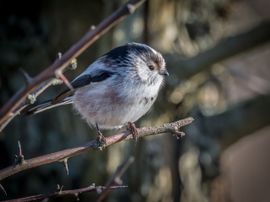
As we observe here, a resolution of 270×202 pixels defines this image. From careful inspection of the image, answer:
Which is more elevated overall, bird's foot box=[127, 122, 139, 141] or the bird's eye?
the bird's eye

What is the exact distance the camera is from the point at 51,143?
5898mm

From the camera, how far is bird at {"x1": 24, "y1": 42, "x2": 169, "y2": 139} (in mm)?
3938

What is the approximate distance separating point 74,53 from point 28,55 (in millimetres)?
4422

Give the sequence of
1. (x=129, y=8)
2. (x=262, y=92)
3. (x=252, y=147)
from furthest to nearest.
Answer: (x=252, y=147)
(x=262, y=92)
(x=129, y=8)

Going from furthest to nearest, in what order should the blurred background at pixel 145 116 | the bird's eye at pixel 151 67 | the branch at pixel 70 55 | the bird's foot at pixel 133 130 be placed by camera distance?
the blurred background at pixel 145 116 → the bird's eye at pixel 151 67 → the bird's foot at pixel 133 130 → the branch at pixel 70 55

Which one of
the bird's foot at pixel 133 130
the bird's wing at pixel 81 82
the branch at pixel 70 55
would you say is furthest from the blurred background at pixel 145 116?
the branch at pixel 70 55

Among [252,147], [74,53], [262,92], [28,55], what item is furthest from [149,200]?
[74,53]

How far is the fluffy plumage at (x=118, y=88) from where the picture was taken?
3.94 m

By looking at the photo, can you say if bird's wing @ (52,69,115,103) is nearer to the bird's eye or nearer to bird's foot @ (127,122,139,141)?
the bird's eye

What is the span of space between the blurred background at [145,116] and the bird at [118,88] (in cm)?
126

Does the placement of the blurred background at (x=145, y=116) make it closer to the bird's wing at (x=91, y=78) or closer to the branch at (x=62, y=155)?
the bird's wing at (x=91, y=78)

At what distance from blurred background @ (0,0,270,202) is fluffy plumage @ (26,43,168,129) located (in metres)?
1.27

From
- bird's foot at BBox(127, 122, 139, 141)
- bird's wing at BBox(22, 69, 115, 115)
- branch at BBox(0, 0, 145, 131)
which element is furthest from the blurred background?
branch at BBox(0, 0, 145, 131)

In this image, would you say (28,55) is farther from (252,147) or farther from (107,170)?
(252,147)
